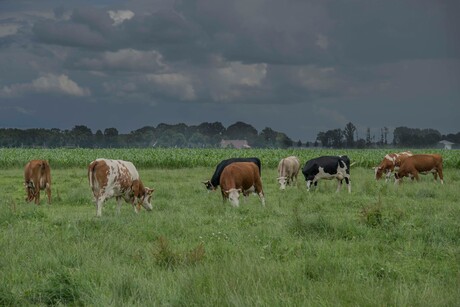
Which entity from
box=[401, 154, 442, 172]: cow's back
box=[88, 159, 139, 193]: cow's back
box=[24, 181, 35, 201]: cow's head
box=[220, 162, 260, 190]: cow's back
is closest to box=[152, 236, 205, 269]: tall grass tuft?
box=[88, 159, 139, 193]: cow's back

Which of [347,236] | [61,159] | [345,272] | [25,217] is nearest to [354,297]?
[345,272]

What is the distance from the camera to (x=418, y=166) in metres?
28.4

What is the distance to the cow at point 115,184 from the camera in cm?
1548

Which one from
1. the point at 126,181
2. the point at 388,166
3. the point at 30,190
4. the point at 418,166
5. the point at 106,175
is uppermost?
the point at 106,175

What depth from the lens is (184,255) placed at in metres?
8.56

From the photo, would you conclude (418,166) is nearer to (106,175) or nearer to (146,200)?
(146,200)

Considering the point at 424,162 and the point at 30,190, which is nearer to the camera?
the point at 30,190

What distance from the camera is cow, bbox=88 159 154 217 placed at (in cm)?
1548

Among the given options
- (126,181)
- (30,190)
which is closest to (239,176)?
(126,181)

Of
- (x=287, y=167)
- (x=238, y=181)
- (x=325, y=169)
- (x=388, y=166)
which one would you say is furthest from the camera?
(x=388, y=166)

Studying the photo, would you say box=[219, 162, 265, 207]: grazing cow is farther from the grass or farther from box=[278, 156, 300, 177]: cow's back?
box=[278, 156, 300, 177]: cow's back

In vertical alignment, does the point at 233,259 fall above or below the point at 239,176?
below

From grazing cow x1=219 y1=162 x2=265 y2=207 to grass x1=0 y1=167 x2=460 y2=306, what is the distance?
4.79 feet

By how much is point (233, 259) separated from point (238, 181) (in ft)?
30.6
